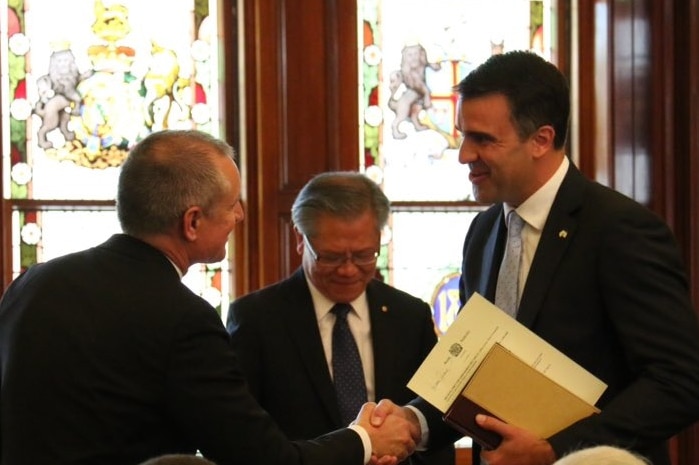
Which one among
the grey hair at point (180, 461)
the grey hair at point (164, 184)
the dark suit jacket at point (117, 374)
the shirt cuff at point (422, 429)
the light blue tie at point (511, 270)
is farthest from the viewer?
the shirt cuff at point (422, 429)

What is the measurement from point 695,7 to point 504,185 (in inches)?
89.7

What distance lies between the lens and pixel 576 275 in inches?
107

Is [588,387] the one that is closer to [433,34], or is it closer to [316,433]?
[316,433]

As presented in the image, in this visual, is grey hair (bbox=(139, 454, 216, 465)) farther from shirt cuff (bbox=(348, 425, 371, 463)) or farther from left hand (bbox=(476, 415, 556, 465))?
shirt cuff (bbox=(348, 425, 371, 463))

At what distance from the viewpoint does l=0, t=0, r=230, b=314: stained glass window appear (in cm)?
483

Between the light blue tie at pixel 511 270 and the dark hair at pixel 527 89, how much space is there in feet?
0.69

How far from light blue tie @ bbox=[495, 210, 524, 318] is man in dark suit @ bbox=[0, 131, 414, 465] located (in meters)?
0.61

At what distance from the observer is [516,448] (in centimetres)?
260

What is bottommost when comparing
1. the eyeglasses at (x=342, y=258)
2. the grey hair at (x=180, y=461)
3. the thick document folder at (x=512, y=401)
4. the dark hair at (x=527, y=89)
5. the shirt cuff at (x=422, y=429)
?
the shirt cuff at (x=422, y=429)

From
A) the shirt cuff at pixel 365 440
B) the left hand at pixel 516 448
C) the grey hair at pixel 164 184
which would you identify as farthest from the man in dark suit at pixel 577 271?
the grey hair at pixel 164 184

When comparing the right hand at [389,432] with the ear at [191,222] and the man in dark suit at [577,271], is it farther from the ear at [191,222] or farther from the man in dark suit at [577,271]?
the ear at [191,222]

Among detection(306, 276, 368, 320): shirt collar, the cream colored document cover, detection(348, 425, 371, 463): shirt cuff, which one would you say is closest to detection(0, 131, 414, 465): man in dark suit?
detection(348, 425, 371, 463): shirt cuff

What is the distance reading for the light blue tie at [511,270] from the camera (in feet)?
9.36

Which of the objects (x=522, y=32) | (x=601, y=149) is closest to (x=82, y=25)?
(x=522, y=32)
